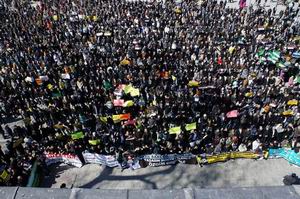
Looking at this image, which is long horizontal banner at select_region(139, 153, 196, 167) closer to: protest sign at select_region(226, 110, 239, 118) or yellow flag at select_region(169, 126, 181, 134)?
yellow flag at select_region(169, 126, 181, 134)

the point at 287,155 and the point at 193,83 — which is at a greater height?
the point at 193,83

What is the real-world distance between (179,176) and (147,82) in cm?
733

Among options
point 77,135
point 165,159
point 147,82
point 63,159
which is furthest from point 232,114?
point 63,159

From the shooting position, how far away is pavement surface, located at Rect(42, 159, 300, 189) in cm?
1519

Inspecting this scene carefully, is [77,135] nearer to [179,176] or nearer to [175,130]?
[175,130]

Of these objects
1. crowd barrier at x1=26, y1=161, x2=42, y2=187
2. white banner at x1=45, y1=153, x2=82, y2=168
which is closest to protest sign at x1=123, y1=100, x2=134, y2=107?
white banner at x1=45, y1=153, x2=82, y2=168

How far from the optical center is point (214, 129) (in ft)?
57.0

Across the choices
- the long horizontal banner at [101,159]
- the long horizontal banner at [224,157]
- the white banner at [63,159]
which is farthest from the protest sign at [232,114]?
the white banner at [63,159]

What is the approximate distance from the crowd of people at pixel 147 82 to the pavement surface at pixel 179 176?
89 cm

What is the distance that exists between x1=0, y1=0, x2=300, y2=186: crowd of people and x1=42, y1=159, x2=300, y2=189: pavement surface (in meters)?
0.89

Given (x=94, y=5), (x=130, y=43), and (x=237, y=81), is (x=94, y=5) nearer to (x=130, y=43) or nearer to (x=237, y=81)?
(x=130, y=43)

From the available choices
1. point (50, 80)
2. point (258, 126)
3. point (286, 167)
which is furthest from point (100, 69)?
point (286, 167)

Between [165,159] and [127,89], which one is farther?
[127,89]

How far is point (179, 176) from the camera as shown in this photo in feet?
51.1
